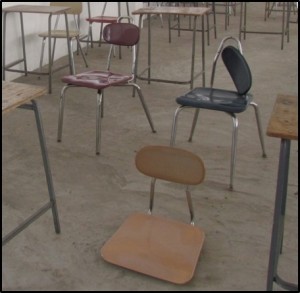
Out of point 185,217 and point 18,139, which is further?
point 18,139

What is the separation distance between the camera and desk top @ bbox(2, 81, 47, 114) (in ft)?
5.13

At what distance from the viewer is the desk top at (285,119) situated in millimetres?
1326

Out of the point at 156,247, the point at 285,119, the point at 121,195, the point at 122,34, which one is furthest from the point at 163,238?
the point at 122,34

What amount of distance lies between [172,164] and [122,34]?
5.67 feet

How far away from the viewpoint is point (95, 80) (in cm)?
286

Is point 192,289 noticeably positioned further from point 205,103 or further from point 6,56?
point 6,56

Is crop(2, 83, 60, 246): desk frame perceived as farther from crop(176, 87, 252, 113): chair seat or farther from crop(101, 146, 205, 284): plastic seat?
crop(176, 87, 252, 113): chair seat

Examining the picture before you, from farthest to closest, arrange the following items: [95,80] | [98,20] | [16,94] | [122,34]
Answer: [98,20]
[122,34]
[95,80]
[16,94]

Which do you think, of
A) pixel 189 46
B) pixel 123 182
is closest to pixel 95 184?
pixel 123 182

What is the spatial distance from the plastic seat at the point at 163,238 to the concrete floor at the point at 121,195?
44mm

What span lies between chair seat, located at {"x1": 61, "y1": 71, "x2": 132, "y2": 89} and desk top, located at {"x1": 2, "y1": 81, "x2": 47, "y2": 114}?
998mm

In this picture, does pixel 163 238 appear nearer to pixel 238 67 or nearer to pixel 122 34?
pixel 238 67

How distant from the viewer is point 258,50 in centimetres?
594

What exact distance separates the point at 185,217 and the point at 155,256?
416mm
